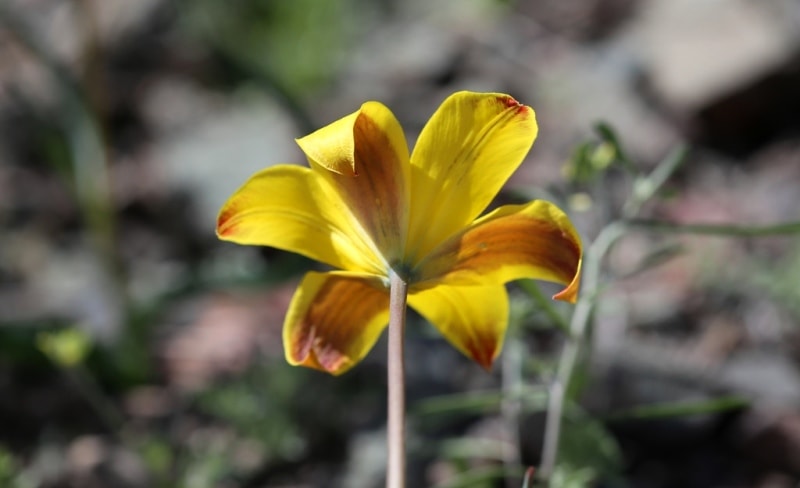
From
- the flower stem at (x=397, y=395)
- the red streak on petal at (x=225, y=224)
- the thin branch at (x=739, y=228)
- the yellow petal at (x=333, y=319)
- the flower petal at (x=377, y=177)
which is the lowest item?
the flower stem at (x=397, y=395)

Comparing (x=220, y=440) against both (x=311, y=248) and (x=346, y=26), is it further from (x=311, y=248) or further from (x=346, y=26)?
(x=346, y=26)

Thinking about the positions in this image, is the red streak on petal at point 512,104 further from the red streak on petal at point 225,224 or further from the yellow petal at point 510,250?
the red streak on petal at point 225,224

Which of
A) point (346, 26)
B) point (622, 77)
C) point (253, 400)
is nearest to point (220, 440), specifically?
point (253, 400)

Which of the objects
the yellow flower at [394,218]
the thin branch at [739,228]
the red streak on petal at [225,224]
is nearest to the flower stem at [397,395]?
the yellow flower at [394,218]

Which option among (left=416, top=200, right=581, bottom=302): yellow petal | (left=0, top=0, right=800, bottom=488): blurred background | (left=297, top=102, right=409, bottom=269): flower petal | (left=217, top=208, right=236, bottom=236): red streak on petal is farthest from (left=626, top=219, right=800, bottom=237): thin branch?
(left=217, top=208, right=236, bottom=236): red streak on petal

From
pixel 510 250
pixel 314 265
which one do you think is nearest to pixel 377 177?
pixel 510 250

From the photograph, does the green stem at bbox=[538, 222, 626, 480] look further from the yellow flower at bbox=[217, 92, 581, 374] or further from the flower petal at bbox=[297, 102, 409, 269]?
the flower petal at bbox=[297, 102, 409, 269]
